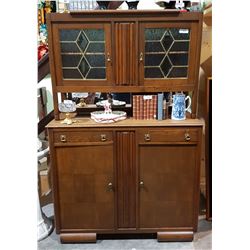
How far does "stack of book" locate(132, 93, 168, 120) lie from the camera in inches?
76.9

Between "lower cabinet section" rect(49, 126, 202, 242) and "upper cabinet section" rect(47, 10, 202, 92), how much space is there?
31 cm

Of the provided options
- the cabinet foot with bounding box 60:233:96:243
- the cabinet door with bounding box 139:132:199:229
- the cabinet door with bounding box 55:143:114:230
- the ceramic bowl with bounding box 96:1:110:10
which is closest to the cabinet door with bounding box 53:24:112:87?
the ceramic bowl with bounding box 96:1:110:10

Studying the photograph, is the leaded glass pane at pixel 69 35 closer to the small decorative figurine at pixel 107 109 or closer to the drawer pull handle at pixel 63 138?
the small decorative figurine at pixel 107 109

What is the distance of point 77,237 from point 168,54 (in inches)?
55.9

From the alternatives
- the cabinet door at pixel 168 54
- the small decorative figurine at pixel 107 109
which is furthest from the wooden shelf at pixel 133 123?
the cabinet door at pixel 168 54

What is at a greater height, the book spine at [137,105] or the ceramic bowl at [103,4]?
the ceramic bowl at [103,4]

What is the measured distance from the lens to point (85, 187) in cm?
195

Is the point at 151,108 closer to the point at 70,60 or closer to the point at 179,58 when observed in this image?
the point at 179,58

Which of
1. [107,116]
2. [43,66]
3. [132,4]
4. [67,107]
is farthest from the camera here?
[43,66]

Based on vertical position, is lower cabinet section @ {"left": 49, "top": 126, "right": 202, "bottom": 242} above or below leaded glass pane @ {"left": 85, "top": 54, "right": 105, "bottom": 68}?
below

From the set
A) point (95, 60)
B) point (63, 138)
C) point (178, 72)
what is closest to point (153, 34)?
point (178, 72)

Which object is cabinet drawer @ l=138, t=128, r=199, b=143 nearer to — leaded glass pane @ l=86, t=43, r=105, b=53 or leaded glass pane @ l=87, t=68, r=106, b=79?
leaded glass pane @ l=87, t=68, r=106, b=79

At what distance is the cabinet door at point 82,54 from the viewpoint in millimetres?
1817
